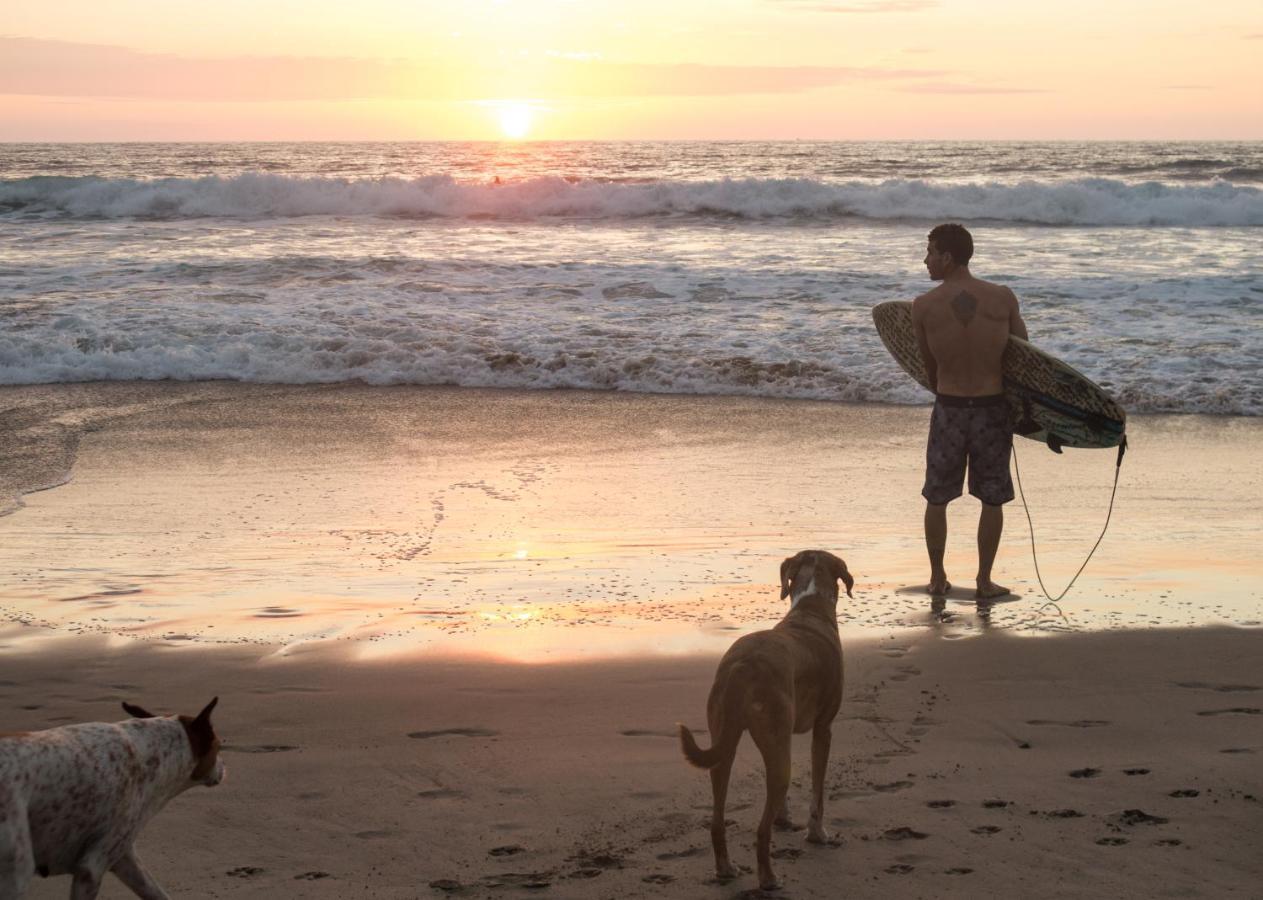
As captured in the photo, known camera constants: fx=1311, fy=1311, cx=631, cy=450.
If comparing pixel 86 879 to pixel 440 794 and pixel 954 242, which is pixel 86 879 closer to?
pixel 440 794

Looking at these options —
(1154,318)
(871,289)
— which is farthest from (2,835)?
(871,289)

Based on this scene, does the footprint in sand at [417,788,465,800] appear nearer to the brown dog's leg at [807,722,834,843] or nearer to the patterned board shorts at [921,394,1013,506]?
the brown dog's leg at [807,722,834,843]

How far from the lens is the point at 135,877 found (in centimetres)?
323

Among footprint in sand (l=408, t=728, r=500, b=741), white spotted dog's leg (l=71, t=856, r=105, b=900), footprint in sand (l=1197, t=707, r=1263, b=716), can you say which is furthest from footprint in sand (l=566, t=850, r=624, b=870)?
footprint in sand (l=1197, t=707, r=1263, b=716)

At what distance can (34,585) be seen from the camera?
21.4 ft

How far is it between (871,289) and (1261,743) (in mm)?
14007

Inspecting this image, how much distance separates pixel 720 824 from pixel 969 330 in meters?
3.79

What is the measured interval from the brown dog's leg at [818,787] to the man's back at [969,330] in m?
3.24

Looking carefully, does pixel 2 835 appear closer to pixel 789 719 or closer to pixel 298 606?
pixel 789 719

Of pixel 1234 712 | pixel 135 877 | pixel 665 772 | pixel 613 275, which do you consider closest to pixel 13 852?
pixel 135 877

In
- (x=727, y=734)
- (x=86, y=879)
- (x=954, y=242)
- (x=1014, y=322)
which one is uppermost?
(x=954, y=242)

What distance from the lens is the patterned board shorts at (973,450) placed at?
671 centimetres

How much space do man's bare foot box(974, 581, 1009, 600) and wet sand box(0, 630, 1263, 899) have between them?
2.20 ft

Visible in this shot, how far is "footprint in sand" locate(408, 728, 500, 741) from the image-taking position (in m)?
4.68
